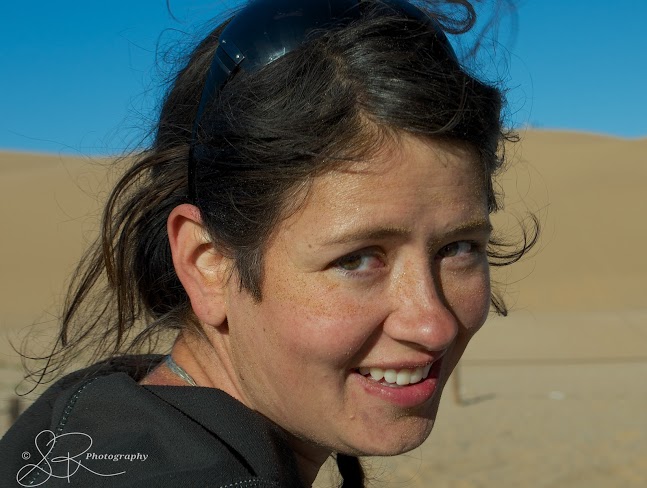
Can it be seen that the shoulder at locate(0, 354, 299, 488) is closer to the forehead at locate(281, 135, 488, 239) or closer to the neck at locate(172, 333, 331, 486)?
the neck at locate(172, 333, 331, 486)

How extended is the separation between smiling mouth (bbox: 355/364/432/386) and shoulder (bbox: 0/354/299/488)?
0.25 m

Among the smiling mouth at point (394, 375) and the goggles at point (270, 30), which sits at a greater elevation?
the goggles at point (270, 30)

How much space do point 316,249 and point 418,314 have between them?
0.25 metres

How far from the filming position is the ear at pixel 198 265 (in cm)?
192

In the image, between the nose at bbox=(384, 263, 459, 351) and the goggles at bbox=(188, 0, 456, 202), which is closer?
the nose at bbox=(384, 263, 459, 351)

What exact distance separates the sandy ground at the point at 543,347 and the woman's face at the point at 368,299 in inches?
36.8

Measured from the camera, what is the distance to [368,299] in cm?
173

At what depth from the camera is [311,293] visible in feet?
5.69

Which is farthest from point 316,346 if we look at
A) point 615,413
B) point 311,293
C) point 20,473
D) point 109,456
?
point 615,413

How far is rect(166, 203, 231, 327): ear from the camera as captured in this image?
6.29 feet

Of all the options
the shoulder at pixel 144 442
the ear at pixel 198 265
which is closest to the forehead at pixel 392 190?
the ear at pixel 198 265

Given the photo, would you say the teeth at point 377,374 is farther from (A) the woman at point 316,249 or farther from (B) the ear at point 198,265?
(B) the ear at point 198,265

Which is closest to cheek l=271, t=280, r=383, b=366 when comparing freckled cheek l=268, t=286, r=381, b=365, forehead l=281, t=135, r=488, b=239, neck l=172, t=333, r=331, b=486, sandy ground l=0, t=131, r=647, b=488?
freckled cheek l=268, t=286, r=381, b=365

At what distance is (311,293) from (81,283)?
933 mm
